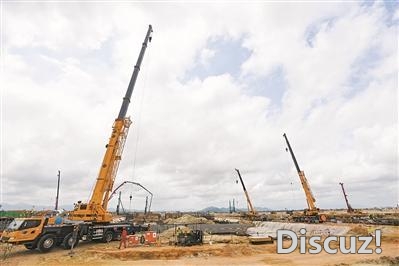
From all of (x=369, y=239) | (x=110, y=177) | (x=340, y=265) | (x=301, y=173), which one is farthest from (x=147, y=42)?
(x=301, y=173)

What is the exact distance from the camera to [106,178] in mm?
26469

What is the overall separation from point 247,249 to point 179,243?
246 inches

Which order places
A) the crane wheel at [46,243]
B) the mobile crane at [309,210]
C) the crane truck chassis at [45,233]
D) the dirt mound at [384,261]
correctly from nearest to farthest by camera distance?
the dirt mound at [384,261]
the crane truck chassis at [45,233]
the crane wheel at [46,243]
the mobile crane at [309,210]

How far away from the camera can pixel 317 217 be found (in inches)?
2188

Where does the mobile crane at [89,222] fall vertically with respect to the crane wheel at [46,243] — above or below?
above

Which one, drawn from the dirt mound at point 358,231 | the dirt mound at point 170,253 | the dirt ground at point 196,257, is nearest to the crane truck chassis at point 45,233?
the dirt ground at point 196,257

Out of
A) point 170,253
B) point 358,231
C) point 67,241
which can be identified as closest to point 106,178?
point 67,241

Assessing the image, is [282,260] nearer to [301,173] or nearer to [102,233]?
[102,233]

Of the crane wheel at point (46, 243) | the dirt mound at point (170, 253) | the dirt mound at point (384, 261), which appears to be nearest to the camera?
the dirt mound at point (384, 261)

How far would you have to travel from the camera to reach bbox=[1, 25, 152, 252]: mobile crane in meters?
22.1

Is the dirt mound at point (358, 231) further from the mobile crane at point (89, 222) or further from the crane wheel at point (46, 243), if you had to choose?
the crane wheel at point (46, 243)

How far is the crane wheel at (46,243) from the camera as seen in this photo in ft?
73.0

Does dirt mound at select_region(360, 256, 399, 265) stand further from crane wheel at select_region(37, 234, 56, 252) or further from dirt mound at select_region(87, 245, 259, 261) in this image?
crane wheel at select_region(37, 234, 56, 252)

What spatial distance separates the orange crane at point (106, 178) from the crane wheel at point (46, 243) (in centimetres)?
301
